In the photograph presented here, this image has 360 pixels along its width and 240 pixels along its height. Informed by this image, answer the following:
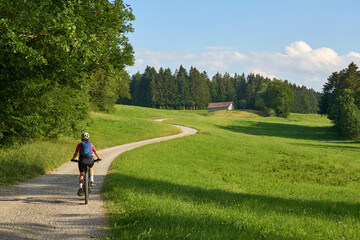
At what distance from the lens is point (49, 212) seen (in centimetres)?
810

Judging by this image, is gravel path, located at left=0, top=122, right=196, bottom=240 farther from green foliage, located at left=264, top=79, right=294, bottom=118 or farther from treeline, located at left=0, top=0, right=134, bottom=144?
green foliage, located at left=264, top=79, right=294, bottom=118

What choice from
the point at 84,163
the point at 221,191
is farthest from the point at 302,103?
the point at 84,163

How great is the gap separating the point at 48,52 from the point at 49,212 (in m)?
6.35

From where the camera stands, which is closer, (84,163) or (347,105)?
(84,163)

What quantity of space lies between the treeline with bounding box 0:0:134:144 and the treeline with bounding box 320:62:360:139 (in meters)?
52.6

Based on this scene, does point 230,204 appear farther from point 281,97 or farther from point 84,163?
point 281,97

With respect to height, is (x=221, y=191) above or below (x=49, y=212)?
below

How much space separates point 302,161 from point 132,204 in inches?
847

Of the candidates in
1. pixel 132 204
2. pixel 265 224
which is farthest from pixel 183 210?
pixel 265 224

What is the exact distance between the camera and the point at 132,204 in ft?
27.6

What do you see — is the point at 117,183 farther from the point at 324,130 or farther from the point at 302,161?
the point at 324,130

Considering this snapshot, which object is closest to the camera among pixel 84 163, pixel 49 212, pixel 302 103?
pixel 49 212

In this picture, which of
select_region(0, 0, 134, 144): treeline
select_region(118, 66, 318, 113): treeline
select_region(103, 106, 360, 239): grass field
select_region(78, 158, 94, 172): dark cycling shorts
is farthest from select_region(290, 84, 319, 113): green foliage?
select_region(78, 158, 94, 172): dark cycling shorts

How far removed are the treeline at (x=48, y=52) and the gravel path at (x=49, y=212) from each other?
4.44 m
